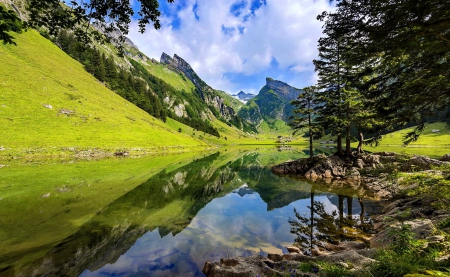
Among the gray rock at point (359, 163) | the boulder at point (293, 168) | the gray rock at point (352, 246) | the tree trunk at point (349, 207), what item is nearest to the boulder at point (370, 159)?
the gray rock at point (359, 163)

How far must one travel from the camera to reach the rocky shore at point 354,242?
7.30 m

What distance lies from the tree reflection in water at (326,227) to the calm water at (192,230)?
0.19ft

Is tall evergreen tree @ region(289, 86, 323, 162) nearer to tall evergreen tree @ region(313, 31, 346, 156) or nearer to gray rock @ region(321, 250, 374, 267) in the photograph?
tall evergreen tree @ region(313, 31, 346, 156)

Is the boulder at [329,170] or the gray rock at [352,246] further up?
the boulder at [329,170]

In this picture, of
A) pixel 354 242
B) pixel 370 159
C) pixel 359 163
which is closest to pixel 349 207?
pixel 354 242

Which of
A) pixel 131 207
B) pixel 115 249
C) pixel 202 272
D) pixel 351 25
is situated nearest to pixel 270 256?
pixel 202 272

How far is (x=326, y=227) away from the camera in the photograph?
47.1 ft

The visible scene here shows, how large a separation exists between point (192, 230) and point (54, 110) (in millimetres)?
80760

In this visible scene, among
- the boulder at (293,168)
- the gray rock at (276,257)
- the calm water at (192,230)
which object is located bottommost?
the calm water at (192,230)

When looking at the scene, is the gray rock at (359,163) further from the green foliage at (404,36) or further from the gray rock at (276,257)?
the gray rock at (276,257)

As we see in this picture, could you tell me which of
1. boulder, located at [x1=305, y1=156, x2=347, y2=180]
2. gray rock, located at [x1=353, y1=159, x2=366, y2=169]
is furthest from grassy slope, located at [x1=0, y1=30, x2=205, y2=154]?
gray rock, located at [x1=353, y1=159, x2=366, y2=169]

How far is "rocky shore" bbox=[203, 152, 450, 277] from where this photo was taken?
730 cm

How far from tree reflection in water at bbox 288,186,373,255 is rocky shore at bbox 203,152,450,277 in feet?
2.17

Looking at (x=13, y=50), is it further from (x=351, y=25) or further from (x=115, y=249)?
(x=351, y=25)
